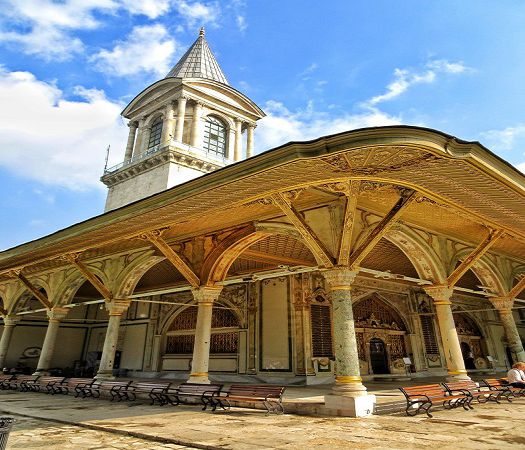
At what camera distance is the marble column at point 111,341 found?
1071 centimetres

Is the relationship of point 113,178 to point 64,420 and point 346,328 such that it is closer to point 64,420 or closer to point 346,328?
point 64,420

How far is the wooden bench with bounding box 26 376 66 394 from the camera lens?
10.3m

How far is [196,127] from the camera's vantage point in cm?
1927

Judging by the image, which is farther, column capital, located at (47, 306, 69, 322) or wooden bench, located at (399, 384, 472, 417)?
column capital, located at (47, 306, 69, 322)

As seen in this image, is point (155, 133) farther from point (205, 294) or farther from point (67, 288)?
point (205, 294)

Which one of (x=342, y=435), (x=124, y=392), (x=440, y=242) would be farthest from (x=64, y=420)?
(x=440, y=242)

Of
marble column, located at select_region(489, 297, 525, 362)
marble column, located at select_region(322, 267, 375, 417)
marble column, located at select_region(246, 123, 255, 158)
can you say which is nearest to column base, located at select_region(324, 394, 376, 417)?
marble column, located at select_region(322, 267, 375, 417)

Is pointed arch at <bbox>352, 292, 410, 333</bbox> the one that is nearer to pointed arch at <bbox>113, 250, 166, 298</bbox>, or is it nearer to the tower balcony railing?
pointed arch at <bbox>113, 250, 166, 298</bbox>

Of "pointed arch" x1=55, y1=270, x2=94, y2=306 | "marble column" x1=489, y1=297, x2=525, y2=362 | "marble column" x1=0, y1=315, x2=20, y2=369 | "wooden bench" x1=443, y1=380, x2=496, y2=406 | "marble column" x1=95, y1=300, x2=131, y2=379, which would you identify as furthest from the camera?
"marble column" x1=0, y1=315, x2=20, y2=369

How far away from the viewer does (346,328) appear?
6.29 meters

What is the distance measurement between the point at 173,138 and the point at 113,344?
10685 mm

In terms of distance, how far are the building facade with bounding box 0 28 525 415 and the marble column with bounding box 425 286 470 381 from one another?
38 millimetres

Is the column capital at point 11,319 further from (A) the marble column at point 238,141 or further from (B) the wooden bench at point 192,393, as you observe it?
(A) the marble column at point 238,141

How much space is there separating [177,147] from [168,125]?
1.91 meters
